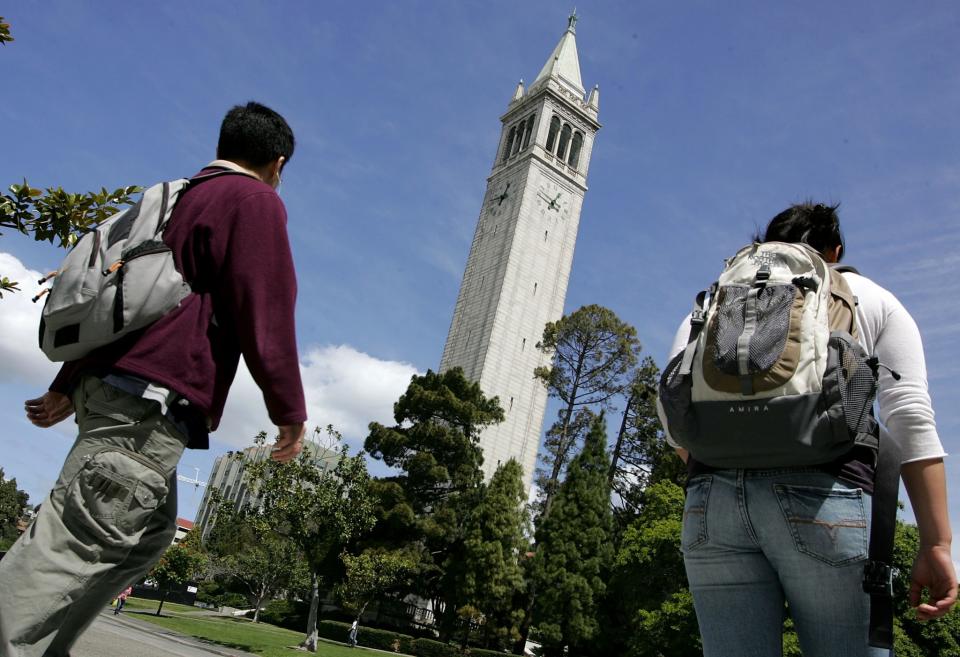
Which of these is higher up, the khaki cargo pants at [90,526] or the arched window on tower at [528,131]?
the arched window on tower at [528,131]

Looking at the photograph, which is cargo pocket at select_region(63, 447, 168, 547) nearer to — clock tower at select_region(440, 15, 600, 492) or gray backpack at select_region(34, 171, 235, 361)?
gray backpack at select_region(34, 171, 235, 361)

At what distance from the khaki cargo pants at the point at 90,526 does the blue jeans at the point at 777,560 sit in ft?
4.93

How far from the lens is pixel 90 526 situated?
1979 millimetres

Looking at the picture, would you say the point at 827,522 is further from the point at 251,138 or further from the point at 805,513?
the point at 251,138

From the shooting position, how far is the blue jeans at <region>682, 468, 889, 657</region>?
1.93 m

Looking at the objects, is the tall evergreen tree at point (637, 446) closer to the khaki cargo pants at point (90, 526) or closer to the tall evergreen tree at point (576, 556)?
the tall evergreen tree at point (576, 556)

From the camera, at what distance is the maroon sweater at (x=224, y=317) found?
216 centimetres

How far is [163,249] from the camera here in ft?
7.16

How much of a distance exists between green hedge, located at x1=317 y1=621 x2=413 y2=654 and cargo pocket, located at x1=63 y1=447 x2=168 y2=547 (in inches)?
1120

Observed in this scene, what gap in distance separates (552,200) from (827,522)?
53.2 m

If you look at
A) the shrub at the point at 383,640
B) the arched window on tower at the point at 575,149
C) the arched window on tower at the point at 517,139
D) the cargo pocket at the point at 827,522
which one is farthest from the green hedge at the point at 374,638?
the arched window on tower at the point at 517,139

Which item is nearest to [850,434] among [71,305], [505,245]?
[71,305]

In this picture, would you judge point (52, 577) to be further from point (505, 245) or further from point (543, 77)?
point (543, 77)

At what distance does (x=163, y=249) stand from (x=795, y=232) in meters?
1.96
